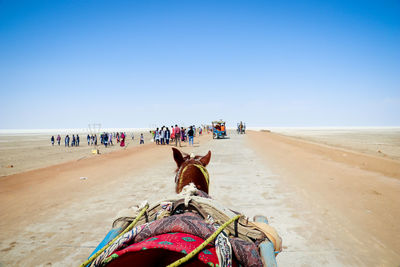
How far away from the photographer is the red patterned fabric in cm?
108

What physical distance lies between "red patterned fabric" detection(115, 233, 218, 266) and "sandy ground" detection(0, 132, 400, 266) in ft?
7.88

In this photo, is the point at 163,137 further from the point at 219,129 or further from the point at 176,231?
the point at 176,231

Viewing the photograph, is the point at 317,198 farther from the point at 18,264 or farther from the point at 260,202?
the point at 18,264

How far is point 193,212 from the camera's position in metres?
1.66

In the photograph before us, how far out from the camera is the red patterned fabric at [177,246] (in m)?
1.08

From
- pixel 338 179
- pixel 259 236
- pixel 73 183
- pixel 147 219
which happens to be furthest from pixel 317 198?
pixel 73 183

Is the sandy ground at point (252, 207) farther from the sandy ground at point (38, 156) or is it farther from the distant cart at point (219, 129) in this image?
the distant cart at point (219, 129)

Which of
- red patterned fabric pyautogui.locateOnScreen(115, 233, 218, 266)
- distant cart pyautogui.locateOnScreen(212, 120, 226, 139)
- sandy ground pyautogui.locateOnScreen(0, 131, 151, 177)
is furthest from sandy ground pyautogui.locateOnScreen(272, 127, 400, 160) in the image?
sandy ground pyautogui.locateOnScreen(0, 131, 151, 177)

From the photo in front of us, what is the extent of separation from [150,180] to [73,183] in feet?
9.06

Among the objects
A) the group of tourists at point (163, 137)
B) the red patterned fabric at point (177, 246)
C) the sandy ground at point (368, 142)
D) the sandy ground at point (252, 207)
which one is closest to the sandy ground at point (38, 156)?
the group of tourists at point (163, 137)

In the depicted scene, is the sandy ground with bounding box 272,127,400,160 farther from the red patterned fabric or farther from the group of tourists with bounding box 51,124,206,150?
the red patterned fabric

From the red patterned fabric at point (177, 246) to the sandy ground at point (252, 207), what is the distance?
7.88 feet

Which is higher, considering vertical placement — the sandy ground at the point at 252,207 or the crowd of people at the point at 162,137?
the crowd of people at the point at 162,137

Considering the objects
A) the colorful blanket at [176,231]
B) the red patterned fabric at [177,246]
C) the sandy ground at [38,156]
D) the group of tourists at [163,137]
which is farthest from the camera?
the group of tourists at [163,137]
